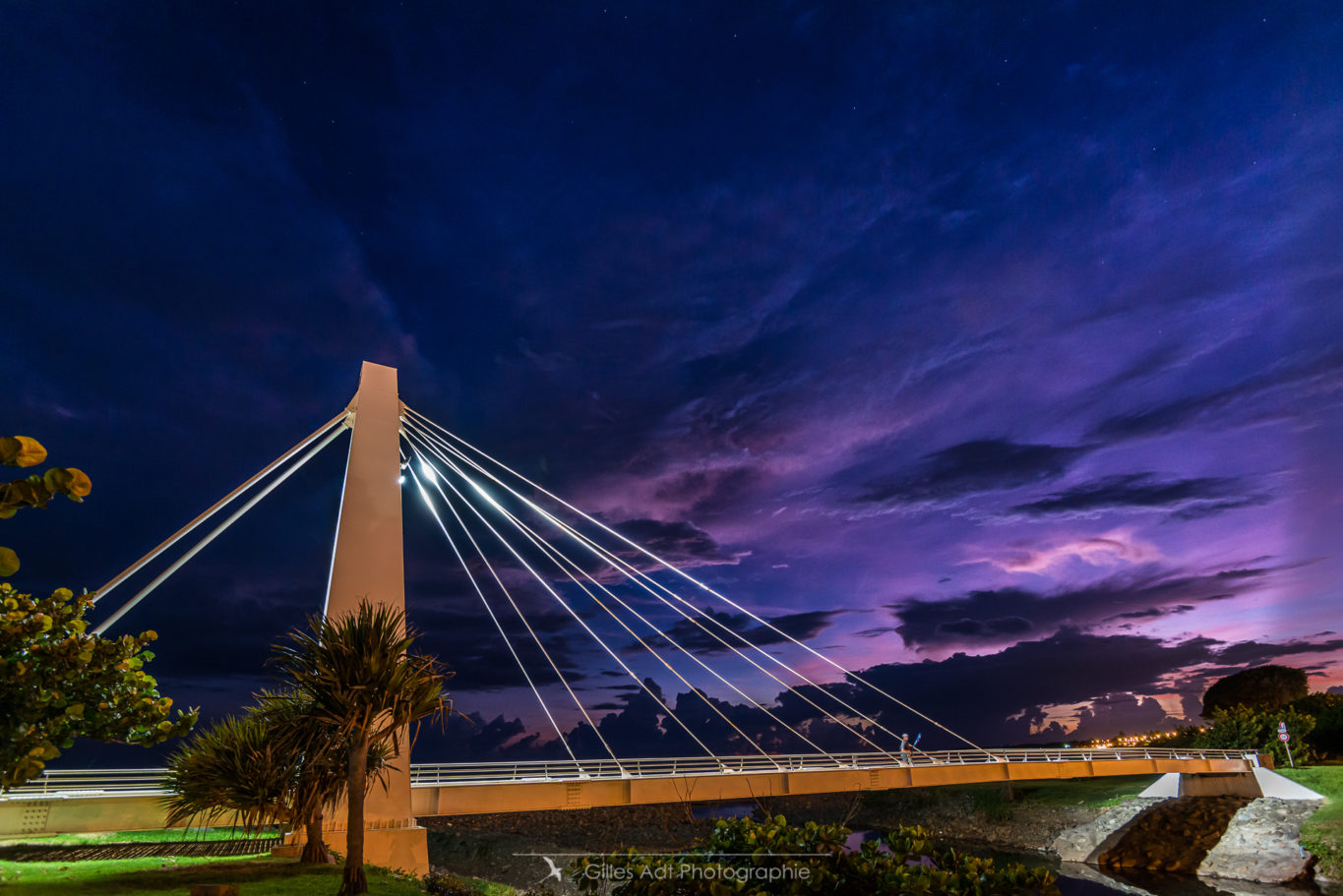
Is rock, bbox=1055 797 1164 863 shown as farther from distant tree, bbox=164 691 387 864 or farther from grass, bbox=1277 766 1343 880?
distant tree, bbox=164 691 387 864

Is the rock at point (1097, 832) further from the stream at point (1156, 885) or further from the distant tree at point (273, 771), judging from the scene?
the distant tree at point (273, 771)

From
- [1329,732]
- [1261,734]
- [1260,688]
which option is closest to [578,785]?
[1261,734]

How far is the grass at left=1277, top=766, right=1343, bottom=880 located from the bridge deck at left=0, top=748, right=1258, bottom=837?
8.33 metres

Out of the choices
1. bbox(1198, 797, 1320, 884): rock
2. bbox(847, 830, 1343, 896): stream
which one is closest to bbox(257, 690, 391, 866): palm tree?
bbox(847, 830, 1343, 896): stream

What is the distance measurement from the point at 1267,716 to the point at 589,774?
5321cm

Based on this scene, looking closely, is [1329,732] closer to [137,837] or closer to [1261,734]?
[1261,734]

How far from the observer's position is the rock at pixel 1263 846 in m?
29.9

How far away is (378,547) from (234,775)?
5.76m

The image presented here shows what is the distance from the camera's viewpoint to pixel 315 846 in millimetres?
12875

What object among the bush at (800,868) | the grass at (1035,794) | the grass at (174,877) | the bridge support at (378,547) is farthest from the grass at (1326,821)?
the grass at (174,877)

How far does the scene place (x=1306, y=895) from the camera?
27.3 meters

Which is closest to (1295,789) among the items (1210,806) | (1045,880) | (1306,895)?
(1210,806)

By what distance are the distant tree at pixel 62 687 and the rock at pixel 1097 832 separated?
146 ft

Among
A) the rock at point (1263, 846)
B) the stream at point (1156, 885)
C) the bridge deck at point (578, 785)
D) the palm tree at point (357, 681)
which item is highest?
the palm tree at point (357, 681)
